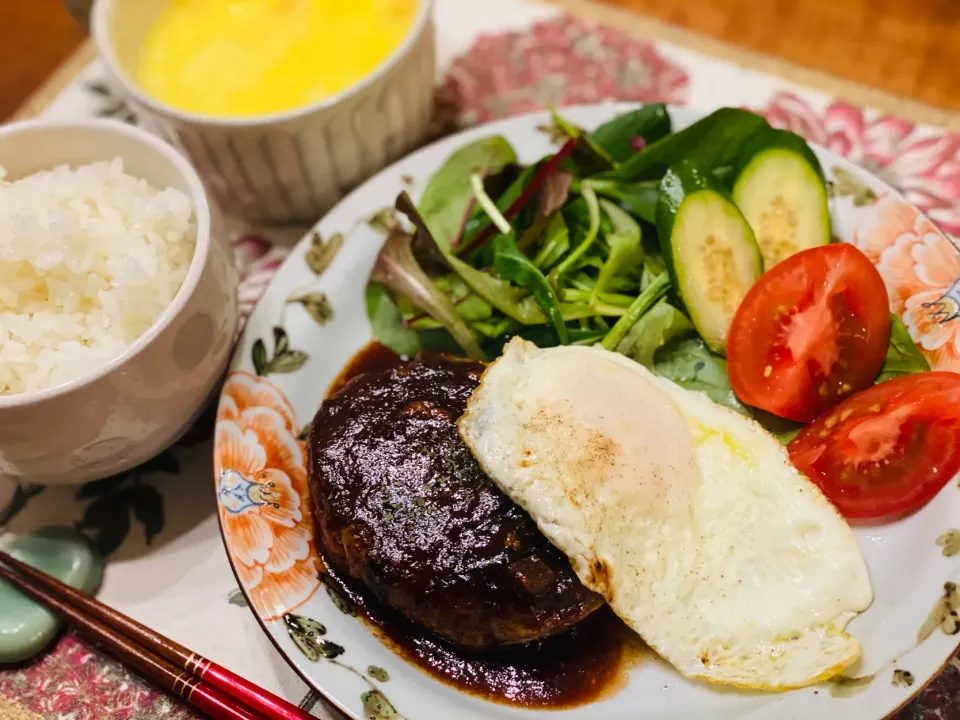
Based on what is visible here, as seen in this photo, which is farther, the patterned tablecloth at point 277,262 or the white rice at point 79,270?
the patterned tablecloth at point 277,262

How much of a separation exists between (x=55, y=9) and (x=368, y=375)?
328 cm

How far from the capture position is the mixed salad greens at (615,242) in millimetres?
2398

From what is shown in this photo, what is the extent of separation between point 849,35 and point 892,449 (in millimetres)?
2258

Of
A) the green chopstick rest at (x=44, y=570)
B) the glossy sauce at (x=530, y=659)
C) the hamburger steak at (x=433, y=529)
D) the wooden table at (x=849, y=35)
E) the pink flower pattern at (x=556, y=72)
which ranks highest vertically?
the wooden table at (x=849, y=35)

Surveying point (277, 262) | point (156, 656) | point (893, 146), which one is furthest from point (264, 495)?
point (893, 146)

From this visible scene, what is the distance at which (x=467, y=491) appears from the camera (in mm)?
1984

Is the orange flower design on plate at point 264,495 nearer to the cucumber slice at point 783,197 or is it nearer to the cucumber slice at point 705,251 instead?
the cucumber slice at point 705,251

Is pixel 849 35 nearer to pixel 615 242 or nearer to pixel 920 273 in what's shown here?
pixel 920 273

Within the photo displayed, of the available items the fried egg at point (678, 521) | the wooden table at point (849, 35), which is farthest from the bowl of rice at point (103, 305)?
the wooden table at point (849, 35)

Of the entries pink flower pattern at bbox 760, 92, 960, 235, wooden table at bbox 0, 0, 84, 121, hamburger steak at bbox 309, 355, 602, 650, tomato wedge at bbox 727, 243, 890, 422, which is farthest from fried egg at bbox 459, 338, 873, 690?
wooden table at bbox 0, 0, 84, 121

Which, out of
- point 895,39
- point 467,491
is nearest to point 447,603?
point 467,491

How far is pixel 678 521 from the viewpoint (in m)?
1.97

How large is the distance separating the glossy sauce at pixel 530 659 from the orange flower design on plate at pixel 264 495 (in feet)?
0.44

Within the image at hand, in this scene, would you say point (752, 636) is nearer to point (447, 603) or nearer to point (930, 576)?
point (930, 576)
